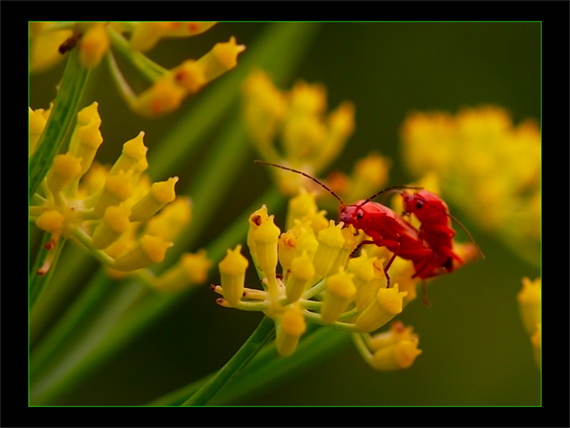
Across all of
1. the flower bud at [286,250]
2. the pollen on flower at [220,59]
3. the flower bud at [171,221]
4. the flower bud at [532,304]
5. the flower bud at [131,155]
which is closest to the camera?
the flower bud at [286,250]

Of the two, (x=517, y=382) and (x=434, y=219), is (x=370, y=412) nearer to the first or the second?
(x=434, y=219)

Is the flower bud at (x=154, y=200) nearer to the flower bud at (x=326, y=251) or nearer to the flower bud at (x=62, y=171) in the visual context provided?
the flower bud at (x=62, y=171)

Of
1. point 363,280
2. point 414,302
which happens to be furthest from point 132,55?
point 414,302

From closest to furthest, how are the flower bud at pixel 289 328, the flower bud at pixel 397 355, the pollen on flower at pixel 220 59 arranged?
the flower bud at pixel 289 328, the flower bud at pixel 397 355, the pollen on flower at pixel 220 59

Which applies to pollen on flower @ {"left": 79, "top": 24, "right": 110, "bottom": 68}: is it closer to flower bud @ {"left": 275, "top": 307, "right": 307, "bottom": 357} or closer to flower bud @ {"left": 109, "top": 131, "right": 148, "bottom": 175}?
flower bud @ {"left": 109, "top": 131, "right": 148, "bottom": 175}

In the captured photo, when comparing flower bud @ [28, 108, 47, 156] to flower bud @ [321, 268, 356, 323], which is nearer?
flower bud @ [321, 268, 356, 323]

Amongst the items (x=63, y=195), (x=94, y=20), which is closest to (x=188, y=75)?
(x=94, y=20)

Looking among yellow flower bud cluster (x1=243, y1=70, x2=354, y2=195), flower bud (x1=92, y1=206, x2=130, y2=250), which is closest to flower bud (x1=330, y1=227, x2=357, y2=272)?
flower bud (x1=92, y1=206, x2=130, y2=250)

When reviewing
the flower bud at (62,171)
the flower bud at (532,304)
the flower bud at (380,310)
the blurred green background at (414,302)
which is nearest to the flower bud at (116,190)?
the flower bud at (62,171)
